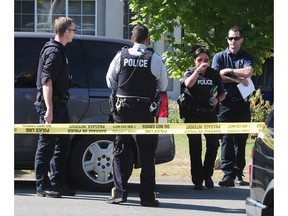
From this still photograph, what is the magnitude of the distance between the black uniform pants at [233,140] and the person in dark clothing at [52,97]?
7.46ft

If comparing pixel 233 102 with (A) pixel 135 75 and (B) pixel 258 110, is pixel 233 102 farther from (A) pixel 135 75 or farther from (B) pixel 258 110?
(B) pixel 258 110

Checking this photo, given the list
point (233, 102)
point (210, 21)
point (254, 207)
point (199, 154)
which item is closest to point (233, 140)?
point (233, 102)

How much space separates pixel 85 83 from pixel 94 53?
43 cm

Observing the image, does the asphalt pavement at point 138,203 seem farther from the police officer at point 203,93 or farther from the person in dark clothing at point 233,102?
the police officer at point 203,93

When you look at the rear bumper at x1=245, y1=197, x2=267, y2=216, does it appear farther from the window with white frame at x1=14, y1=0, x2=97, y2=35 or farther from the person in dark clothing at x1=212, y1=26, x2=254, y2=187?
the window with white frame at x1=14, y1=0, x2=97, y2=35

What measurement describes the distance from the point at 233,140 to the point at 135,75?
7.79 feet

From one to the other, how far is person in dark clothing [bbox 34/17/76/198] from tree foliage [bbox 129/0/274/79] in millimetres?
4449

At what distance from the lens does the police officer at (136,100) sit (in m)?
8.88

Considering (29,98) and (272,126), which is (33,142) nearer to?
(29,98)

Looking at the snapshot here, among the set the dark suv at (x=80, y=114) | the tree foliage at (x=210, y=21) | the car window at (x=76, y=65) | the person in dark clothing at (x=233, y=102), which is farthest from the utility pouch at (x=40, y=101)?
the tree foliage at (x=210, y=21)

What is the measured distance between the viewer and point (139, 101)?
350 inches

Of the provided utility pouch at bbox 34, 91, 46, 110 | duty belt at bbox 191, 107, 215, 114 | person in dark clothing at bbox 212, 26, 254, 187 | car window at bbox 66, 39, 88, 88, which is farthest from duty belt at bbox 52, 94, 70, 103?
person in dark clothing at bbox 212, 26, 254, 187

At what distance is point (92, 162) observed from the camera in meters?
9.73
